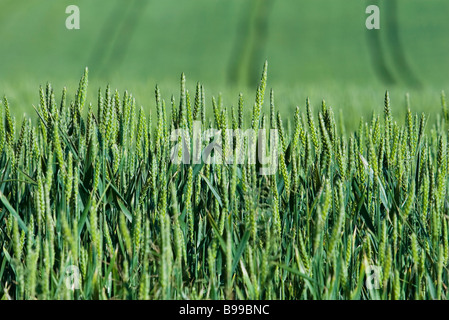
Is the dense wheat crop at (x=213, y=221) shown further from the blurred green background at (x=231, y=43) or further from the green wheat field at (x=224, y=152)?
the blurred green background at (x=231, y=43)

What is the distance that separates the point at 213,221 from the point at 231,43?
15.0 ft

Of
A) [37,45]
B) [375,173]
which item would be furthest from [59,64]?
[375,173]

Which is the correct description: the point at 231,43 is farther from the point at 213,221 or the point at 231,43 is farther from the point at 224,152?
the point at 213,221

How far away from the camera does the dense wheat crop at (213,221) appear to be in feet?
2.31

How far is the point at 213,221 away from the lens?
28.9 inches

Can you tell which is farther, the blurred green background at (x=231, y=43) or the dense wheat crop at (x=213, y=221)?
the blurred green background at (x=231, y=43)

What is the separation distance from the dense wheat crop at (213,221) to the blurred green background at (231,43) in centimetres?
338

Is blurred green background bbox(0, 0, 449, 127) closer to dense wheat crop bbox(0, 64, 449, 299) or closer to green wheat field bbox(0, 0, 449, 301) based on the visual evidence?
green wheat field bbox(0, 0, 449, 301)

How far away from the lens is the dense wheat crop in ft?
2.31

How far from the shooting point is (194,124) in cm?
90

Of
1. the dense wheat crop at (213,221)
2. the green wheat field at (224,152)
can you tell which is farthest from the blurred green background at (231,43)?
the dense wheat crop at (213,221)
